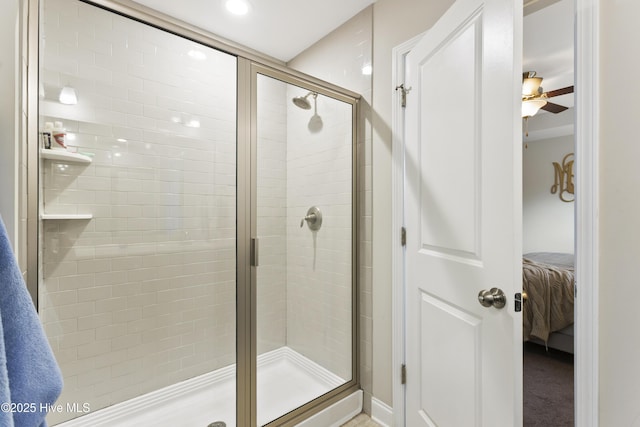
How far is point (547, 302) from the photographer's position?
2.64 metres

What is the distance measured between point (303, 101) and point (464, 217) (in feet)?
4.00

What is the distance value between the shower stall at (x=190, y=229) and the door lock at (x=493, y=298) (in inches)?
38.1

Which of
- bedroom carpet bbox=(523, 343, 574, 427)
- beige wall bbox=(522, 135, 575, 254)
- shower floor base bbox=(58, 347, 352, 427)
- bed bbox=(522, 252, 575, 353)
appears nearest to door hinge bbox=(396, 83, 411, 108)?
shower floor base bbox=(58, 347, 352, 427)

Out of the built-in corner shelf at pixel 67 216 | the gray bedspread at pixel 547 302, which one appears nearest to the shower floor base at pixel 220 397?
the built-in corner shelf at pixel 67 216

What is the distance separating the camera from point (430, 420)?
1.41 m

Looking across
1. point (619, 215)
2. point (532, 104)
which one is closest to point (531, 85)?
point (532, 104)

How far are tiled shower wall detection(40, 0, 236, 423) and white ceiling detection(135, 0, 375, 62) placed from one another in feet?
1.22

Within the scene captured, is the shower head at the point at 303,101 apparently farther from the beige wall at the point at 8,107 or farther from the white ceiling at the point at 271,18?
the beige wall at the point at 8,107

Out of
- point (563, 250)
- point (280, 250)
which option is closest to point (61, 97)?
point (280, 250)

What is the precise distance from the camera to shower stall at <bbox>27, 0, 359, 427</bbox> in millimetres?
1547

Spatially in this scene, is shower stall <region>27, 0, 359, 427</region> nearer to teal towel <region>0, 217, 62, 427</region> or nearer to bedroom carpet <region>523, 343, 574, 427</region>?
teal towel <region>0, 217, 62, 427</region>

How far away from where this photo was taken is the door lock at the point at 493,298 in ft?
3.34

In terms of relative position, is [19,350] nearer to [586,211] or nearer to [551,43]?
[586,211]

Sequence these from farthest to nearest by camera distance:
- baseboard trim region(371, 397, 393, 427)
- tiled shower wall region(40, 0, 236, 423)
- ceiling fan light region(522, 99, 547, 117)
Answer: ceiling fan light region(522, 99, 547, 117), baseboard trim region(371, 397, 393, 427), tiled shower wall region(40, 0, 236, 423)
